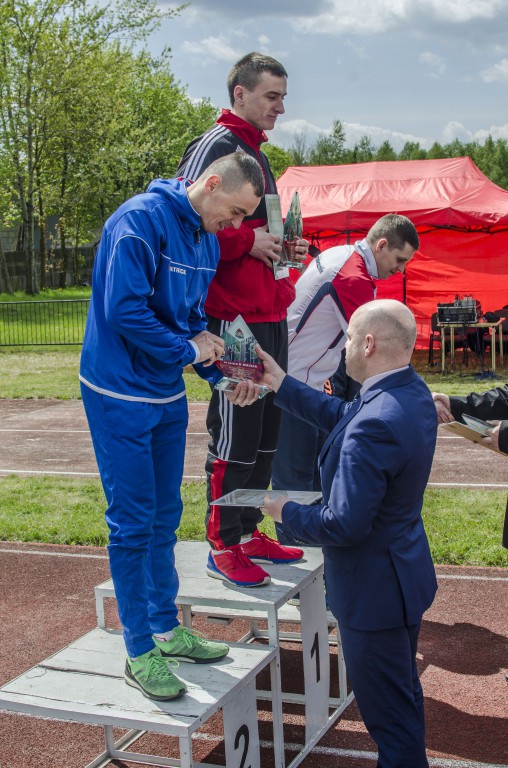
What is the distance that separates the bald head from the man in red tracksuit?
1.22 m

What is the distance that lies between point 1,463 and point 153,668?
24.7 feet

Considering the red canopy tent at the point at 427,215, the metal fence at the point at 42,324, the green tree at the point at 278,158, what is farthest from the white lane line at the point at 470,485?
the green tree at the point at 278,158

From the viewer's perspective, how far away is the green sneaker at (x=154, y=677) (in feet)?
10.8

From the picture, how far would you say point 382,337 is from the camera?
314 cm

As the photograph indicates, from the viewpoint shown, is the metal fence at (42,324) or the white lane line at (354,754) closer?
the white lane line at (354,754)

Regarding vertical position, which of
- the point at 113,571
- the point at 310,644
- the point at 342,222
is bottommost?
the point at 310,644

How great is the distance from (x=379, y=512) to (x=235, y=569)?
4.52ft

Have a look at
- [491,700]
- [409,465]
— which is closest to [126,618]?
[409,465]

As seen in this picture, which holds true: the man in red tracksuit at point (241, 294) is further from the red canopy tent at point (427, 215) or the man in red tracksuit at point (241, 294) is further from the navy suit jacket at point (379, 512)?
the red canopy tent at point (427, 215)

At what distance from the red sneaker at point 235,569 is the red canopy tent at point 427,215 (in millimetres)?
12917

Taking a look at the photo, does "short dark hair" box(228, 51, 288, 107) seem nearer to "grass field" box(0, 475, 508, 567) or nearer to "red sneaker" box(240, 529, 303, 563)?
"red sneaker" box(240, 529, 303, 563)

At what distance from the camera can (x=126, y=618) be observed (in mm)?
3414

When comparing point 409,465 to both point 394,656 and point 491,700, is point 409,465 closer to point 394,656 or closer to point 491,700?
point 394,656

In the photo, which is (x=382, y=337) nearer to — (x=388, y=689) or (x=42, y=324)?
(x=388, y=689)
